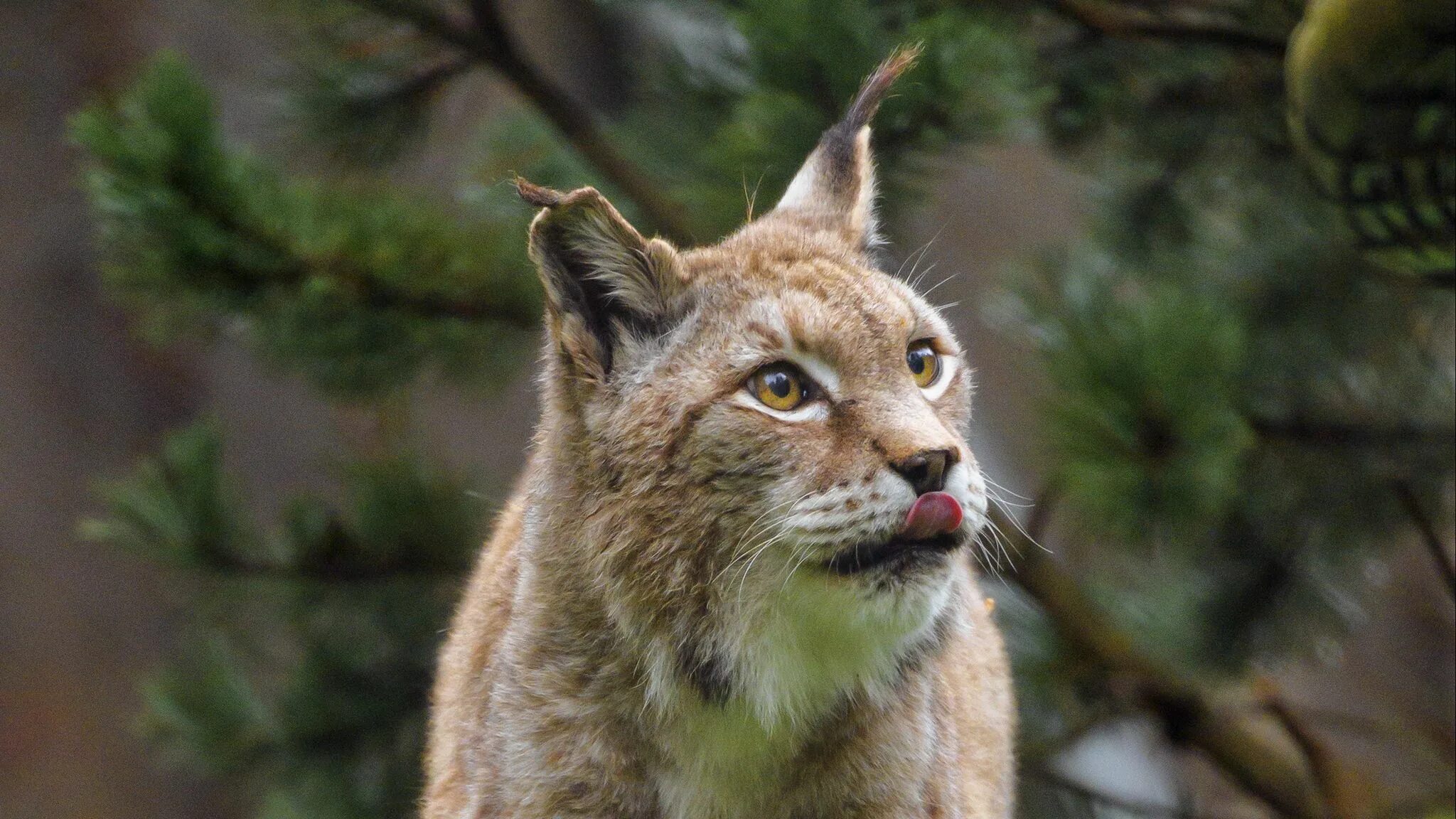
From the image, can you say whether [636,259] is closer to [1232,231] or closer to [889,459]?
[889,459]

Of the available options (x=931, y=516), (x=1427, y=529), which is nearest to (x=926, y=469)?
(x=931, y=516)

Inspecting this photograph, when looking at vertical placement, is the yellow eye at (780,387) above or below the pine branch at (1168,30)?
below

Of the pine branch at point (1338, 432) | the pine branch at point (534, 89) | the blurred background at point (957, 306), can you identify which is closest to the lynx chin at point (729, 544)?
the blurred background at point (957, 306)

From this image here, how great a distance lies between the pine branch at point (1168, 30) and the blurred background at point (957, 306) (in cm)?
2

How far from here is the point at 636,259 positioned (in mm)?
2123

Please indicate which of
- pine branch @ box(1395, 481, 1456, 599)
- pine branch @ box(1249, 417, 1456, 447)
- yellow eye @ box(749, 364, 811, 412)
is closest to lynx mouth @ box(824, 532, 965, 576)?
yellow eye @ box(749, 364, 811, 412)

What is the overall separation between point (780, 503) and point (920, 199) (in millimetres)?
1450

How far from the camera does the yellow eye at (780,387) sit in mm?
2025

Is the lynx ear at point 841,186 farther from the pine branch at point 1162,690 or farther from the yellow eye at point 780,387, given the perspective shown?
the pine branch at point 1162,690

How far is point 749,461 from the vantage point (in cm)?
197

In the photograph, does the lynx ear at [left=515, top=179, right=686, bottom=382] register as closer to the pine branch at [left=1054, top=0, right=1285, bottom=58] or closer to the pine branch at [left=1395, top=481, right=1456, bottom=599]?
the pine branch at [left=1054, top=0, right=1285, bottom=58]

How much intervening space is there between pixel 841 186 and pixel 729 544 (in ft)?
2.76

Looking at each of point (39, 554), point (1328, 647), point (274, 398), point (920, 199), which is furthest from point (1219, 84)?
point (39, 554)

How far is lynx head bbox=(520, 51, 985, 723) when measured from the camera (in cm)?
193
